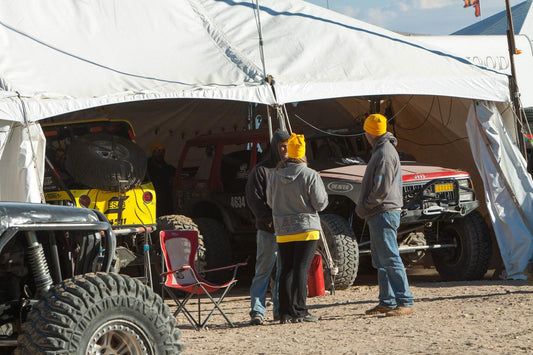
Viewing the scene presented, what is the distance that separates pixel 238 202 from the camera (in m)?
12.3

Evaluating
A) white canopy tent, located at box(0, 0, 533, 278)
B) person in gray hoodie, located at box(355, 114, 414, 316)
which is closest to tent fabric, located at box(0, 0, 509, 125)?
white canopy tent, located at box(0, 0, 533, 278)

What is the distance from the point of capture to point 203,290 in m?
8.54

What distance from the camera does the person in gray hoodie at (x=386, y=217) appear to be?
861 cm

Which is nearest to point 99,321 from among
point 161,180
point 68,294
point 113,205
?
point 68,294

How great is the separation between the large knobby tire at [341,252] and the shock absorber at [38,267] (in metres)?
5.45

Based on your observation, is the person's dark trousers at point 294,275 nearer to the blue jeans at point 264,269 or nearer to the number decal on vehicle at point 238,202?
the blue jeans at point 264,269

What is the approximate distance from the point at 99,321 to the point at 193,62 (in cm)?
651

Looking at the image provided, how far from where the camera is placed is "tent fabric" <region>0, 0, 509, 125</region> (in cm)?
1015

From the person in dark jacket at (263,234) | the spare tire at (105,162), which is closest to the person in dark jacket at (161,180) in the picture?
the spare tire at (105,162)

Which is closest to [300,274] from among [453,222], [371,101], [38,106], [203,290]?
[203,290]

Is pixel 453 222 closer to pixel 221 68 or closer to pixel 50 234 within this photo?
pixel 221 68

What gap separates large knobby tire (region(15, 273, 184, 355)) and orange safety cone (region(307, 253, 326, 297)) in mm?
4006

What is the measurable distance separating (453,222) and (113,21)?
16.5 feet

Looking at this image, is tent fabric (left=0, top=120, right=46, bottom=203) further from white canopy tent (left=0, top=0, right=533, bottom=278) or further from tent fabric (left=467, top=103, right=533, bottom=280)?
tent fabric (left=467, top=103, right=533, bottom=280)
